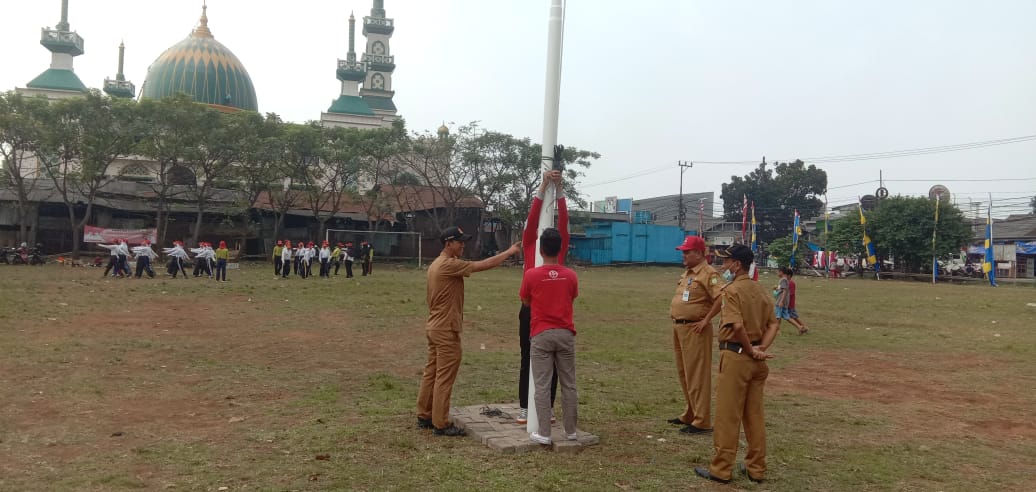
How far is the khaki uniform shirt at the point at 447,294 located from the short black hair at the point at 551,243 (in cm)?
82

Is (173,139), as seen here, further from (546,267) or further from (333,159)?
(546,267)

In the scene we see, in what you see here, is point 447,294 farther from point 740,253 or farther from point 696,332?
point 740,253

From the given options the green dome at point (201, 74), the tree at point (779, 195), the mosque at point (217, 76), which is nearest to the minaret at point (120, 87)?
the mosque at point (217, 76)

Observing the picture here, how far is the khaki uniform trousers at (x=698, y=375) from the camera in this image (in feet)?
21.3

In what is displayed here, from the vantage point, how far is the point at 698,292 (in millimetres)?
6617

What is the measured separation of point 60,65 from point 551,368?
64.0 metres

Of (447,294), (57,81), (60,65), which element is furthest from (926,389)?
(60,65)

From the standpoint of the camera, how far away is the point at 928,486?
17.0ft

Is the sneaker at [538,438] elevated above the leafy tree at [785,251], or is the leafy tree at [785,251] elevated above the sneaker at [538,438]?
the leafy tree at [785,251]

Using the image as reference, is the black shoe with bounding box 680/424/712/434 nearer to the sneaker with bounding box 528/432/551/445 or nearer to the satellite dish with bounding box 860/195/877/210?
the sneaker with bounding box 528/432/551/445

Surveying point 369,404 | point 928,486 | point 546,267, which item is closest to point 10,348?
point 369,404

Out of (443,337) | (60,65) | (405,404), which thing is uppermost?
(60,65)

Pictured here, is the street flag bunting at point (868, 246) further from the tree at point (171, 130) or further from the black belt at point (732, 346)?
the black belt at point (732, 346)

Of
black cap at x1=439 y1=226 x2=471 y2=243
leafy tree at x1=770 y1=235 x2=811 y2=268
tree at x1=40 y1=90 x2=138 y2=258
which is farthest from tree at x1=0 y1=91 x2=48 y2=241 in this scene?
leafy tree at x1=770 y1=235 x2=811 y2=268
